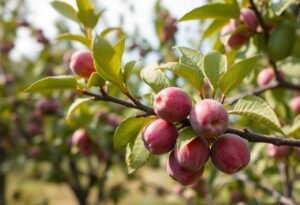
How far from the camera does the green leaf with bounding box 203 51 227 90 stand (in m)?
1.15

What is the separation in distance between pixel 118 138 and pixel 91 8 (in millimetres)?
554

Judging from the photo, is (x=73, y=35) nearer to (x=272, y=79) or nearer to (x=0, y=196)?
(x=272, y=79)

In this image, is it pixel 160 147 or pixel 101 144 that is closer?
pixel 160 147

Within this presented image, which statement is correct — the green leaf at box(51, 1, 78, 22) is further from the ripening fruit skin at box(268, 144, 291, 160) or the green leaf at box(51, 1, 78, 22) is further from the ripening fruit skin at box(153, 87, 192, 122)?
the ripening fruit skin at box(268, 144, 291, 160)

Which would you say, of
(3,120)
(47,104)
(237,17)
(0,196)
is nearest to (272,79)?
(237,17)

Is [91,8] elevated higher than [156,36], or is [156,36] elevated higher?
[91,8]

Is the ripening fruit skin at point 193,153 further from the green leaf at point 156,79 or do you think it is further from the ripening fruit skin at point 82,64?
the ripening fruit skin at point 82,64

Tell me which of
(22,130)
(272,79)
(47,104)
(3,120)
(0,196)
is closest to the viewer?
(272,79)

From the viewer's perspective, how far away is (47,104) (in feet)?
8.63

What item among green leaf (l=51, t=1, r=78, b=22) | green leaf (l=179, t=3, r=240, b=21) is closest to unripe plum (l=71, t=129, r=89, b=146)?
green leaf (l=51, t=1, r=78, b=22)

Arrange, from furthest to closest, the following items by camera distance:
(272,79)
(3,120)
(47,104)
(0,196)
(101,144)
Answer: (0,196), (3,120), (47,104), (101,144), (272,79)

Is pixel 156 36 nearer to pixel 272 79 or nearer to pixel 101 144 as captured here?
pixel 101 144

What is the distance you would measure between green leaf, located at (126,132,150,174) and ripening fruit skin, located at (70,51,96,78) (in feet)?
0.83

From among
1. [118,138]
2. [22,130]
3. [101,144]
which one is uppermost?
[118,138]
